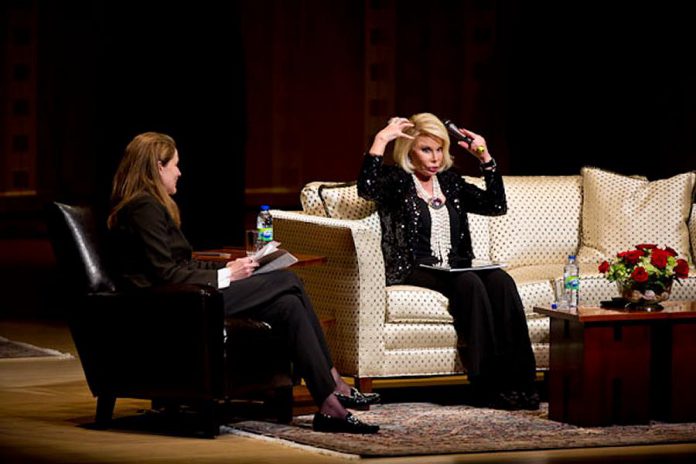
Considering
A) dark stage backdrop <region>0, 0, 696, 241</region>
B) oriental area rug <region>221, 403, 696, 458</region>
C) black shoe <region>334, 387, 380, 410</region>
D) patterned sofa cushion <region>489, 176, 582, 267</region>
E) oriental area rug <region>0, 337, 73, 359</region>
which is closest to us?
oriental area rug <region>221, 403, 696, 458</region>

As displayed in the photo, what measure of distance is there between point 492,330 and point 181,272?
1.34 meters

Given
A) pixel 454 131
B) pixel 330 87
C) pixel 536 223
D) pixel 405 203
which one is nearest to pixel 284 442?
pixel 405 203

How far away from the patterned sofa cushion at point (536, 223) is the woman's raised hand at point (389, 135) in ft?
2.45

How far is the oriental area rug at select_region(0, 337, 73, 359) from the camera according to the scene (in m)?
6.86

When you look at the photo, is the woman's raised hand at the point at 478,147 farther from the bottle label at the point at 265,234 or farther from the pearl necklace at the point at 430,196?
the bottle label at the point at 265,234

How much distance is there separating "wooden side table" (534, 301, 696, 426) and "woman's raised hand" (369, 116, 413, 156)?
1.02 metres

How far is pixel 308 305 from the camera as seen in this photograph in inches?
206

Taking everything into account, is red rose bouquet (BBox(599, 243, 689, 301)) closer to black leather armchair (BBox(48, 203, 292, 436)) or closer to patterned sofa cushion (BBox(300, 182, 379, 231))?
patterned sofa cushion (BBox(300, 182, 379, 231))

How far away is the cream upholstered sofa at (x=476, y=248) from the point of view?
568 centimetres

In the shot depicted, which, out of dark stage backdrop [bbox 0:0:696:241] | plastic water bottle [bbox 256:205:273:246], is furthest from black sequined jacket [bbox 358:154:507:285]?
dark stage backdrop [bbox 0:0:696:241]

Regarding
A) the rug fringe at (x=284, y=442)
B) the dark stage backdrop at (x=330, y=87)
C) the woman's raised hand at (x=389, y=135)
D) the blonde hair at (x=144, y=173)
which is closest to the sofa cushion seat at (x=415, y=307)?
the woman's raised hand at (x=389, y=135)

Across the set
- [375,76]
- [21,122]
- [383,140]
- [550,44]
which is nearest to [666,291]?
[383,140]

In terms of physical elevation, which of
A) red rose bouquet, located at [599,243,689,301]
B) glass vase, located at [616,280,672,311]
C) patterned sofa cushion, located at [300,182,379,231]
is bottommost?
glass vase, located at [616,280,672,311]

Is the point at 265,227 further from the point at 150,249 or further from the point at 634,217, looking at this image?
the point at 634,217
